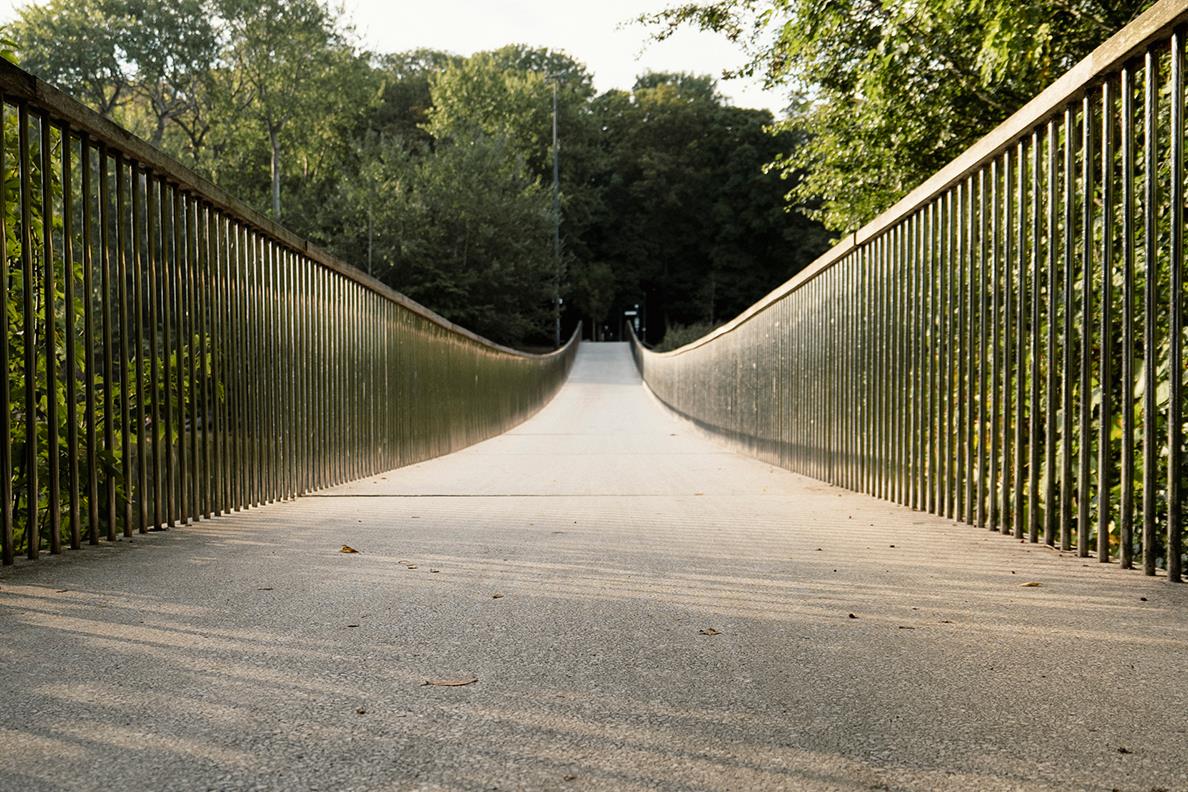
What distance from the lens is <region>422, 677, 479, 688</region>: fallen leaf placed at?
7.94 ft

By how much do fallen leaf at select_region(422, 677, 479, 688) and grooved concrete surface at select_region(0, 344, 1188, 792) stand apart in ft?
0.10

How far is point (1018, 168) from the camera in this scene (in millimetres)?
4594

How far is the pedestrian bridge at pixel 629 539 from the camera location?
2061mm

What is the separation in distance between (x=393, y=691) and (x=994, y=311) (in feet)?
11.7

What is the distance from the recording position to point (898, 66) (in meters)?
9.17

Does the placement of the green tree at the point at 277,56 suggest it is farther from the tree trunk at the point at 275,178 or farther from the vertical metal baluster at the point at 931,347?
the vertical metal baluster at the point at 931,347

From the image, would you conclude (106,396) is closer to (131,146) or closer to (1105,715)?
(131,146)

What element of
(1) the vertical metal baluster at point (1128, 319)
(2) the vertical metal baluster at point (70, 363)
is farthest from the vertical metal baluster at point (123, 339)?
(1) the vertical metal baluster at point (1128, 319)

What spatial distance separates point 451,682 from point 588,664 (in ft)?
1.20

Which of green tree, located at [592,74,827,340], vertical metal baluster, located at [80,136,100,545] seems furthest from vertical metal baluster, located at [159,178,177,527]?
green tree, located at [592,74,827,340]

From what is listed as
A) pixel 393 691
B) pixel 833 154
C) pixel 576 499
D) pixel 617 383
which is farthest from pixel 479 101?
pixel 393 691

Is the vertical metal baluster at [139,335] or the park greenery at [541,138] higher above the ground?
the park greenery at [541,138]

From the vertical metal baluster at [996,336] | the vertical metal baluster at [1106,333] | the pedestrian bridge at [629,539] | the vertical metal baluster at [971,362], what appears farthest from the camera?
the vertical metal baluster at [971,362]

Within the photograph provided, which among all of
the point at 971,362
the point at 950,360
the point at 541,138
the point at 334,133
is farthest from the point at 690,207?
the point at 971,362
